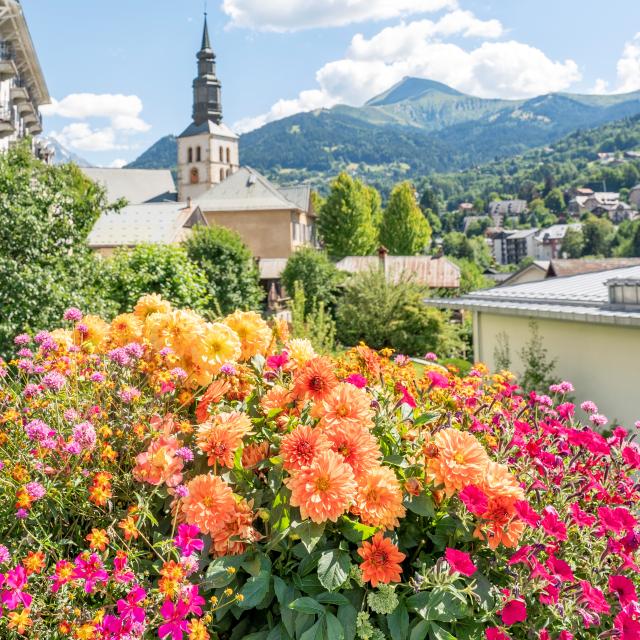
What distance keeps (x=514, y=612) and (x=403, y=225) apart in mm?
58587

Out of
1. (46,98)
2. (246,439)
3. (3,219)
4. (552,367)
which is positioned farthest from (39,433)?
(46,98)

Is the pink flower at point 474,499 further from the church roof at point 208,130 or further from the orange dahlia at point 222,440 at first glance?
the church roof at point 208,130

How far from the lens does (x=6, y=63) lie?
73.3 ft

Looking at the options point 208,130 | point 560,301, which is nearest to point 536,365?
point 560,301

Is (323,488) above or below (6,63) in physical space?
below

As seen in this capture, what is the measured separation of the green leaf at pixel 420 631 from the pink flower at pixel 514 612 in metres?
0.24

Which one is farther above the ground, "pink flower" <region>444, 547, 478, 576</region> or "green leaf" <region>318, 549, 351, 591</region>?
"pink flower" <region>444, 547, 478, 576</region>

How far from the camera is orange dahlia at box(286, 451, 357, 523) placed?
6.03 feet

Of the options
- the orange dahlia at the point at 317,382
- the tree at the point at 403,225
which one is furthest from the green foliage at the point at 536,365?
the tree at the point at 403,225

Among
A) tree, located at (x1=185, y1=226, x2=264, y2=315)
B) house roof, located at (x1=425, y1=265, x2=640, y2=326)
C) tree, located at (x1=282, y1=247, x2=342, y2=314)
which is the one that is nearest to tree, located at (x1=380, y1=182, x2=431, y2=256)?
tree, located at (x1=282, y1=247, x2=342, y2=314)

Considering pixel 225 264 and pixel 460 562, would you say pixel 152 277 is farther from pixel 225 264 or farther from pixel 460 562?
pixel 460 562

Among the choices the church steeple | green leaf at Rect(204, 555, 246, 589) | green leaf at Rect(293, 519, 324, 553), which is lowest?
green leaf at Rect(204, 555, 246, 589)

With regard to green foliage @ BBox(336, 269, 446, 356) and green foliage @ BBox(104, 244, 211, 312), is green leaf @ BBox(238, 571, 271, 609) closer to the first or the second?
green foliage @ BBox(104, 244, 211, 312)

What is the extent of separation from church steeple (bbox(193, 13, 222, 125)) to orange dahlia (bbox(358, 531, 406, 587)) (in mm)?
76148
